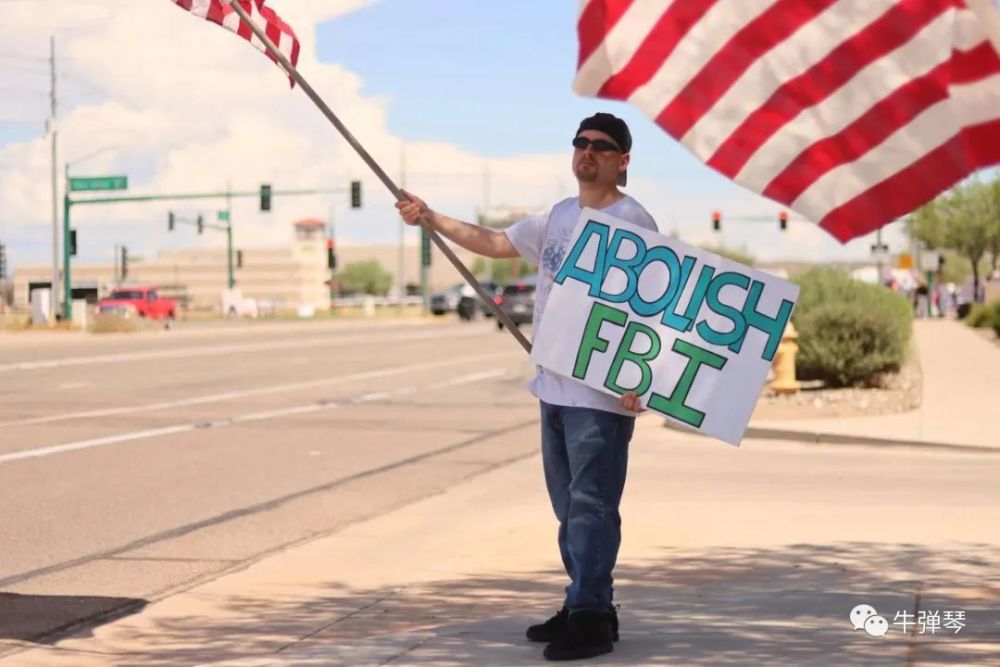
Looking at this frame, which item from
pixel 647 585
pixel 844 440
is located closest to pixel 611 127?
pixel 647 585

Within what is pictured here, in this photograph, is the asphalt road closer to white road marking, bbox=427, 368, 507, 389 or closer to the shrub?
white road marking, bbox=427, 368, 507, 389

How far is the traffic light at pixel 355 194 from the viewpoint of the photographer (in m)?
76.3

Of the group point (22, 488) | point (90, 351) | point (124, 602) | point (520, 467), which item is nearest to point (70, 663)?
point (124, 602)

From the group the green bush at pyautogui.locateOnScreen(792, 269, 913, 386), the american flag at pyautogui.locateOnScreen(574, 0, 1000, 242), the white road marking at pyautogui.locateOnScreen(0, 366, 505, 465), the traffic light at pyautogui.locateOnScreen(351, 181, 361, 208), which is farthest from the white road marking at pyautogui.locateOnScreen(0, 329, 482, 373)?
the american flag at pyautogui.locateOnScreen(574, 0, 1000, 242)

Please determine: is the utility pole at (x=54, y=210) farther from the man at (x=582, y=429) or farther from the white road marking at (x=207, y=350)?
the man at (x=582, y=429)

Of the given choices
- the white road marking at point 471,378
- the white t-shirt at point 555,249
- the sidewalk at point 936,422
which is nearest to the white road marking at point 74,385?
the white road marking at point 471,378

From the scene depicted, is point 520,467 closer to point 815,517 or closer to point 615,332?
point 815,517

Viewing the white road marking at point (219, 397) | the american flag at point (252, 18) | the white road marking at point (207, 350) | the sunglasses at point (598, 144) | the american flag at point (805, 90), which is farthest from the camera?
the white road marking at point (207, 350)

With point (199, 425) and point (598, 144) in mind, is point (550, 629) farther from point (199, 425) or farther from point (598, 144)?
point (199, 425)

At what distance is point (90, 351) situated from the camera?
4156 centimetres

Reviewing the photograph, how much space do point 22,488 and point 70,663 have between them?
6.42m

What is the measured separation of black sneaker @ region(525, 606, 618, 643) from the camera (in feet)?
22.8

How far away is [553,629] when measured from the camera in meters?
6.98

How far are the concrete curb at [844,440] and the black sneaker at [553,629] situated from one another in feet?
33.9
